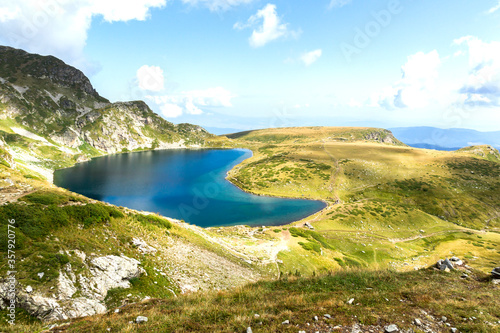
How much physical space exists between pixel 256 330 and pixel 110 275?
13.7m

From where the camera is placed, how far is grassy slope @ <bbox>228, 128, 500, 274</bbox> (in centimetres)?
4497

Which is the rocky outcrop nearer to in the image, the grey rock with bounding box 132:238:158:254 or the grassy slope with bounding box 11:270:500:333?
the grassy slope with bounding box 11:270:500:333

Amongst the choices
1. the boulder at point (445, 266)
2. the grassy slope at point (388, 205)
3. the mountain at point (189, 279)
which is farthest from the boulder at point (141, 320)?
the boulder at point (445, 266)

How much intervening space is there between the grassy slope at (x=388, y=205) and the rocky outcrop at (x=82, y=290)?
2227 cm

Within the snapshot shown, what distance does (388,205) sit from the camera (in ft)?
261

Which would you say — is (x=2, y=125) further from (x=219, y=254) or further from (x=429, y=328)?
(x=429, y=328)

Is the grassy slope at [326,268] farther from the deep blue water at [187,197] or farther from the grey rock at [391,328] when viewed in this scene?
the deep blue water at [187,197]

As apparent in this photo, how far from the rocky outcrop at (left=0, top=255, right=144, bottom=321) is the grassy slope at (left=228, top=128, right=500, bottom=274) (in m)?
22.3

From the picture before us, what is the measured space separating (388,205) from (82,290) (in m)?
94.1

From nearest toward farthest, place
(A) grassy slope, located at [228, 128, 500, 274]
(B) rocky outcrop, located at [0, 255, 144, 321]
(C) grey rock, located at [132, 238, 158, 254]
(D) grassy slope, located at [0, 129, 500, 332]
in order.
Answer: (D) grassy slope, located at [0, 129, 500, 332]
(B) rocky outcrop, located at [0, 255, 144, 321]
(C) grey rock, located at [132, 238, 158, 254]
(A) grassy slope, located at [228, 128, 500, 274]

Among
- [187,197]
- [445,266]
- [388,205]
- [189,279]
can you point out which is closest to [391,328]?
[445,266]

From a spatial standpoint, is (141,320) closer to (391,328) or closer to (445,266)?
(391,328)

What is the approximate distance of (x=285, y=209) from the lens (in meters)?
81.1

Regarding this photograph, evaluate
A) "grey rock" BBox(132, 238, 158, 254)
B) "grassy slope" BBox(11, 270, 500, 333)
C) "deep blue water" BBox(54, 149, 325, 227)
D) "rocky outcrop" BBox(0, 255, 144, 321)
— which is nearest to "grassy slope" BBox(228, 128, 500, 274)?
"deep blue water" BBox(54, 149, 325, 227)
